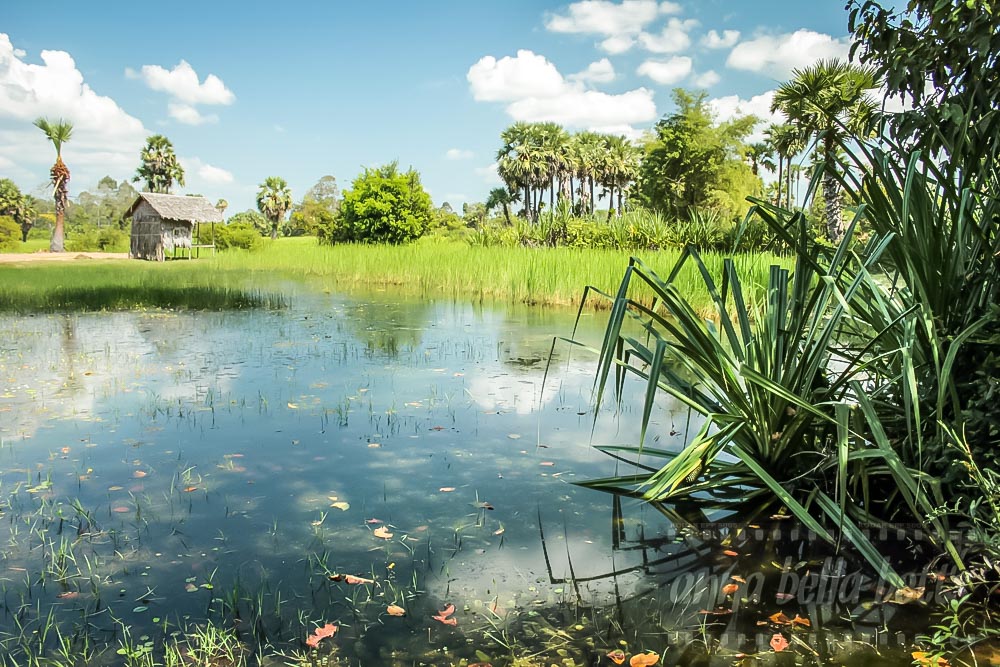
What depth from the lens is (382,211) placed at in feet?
89.6

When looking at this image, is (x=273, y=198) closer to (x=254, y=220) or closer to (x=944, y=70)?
(x=254, y=220)

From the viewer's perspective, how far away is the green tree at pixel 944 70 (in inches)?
97.3

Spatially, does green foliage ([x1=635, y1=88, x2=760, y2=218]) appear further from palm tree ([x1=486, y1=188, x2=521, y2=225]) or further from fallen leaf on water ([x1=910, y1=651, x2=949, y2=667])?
fallen leaf on water ([x1=910, y1=651, x2=949, y2=667])

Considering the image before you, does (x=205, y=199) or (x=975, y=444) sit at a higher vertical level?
(x=205, y=199)

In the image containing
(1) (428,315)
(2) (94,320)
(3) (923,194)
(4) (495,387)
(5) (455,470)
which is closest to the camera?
(3) (923,194)

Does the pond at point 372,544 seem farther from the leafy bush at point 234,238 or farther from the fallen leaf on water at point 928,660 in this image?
the leafy bush at point 234,238

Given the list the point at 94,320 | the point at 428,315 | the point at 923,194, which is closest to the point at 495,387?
the point at 923,194

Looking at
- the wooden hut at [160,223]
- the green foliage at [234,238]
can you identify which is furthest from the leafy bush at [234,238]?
the wooden hut at [160,223]

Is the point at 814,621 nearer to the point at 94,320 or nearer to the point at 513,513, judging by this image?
the point at 513,513

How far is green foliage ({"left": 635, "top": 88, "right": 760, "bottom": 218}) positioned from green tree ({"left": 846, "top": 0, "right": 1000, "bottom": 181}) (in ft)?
109

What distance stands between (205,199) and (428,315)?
2610 centimetres

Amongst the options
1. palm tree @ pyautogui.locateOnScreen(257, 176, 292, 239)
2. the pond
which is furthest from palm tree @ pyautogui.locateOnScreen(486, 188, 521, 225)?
the pond

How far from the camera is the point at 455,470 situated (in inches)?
166

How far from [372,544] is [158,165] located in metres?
50.9
